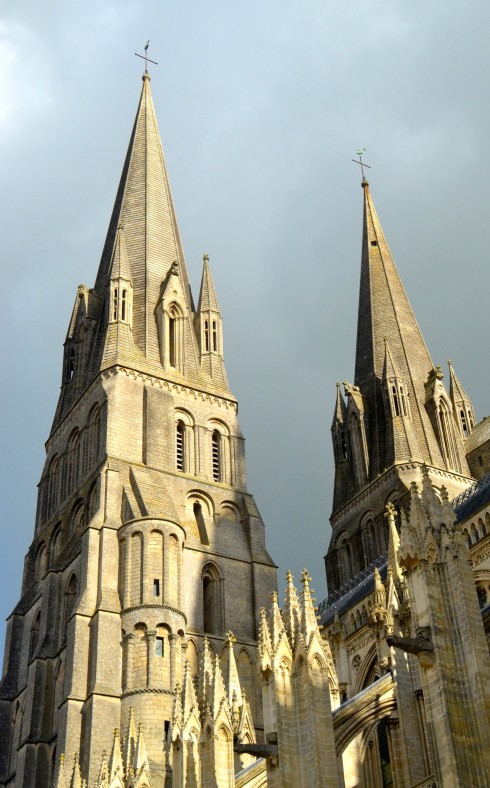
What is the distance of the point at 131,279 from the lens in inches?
2099

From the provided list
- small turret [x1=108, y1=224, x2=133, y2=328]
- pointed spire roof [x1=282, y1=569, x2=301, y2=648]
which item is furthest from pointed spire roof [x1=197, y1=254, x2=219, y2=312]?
pointed spire roof [x1=282, y1=569, x2=301, y2=648]

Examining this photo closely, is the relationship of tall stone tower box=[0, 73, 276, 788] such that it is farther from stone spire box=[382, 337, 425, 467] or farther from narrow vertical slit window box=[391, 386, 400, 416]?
narrow vertical slit window box=[391, 386, 400, 416]

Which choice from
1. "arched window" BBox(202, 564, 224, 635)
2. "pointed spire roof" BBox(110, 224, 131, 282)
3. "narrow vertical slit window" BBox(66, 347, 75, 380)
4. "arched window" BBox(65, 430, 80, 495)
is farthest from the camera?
"narrow vertical slit window" BBox(66, 347, 75, 380)

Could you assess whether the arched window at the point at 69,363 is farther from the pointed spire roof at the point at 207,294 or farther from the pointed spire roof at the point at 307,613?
the pointed spire roof at the point at 307,613

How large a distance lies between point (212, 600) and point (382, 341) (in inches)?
815

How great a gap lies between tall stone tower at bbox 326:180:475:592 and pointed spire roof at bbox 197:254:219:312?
8.47 m

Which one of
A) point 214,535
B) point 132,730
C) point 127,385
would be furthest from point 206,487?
point 132,730

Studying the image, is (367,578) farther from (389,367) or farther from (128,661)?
(389,367)

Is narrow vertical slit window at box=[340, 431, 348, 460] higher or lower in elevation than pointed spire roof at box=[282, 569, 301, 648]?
higher

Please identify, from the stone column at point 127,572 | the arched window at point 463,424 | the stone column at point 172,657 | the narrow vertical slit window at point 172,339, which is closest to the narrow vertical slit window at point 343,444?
the arched window at point 463,424

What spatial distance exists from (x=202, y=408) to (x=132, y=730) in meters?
18.3

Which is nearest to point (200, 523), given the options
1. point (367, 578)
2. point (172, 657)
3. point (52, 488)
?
point (367, 578)

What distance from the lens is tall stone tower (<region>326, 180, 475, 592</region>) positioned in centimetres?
5416

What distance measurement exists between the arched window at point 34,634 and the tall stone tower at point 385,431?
1534 centimetres
